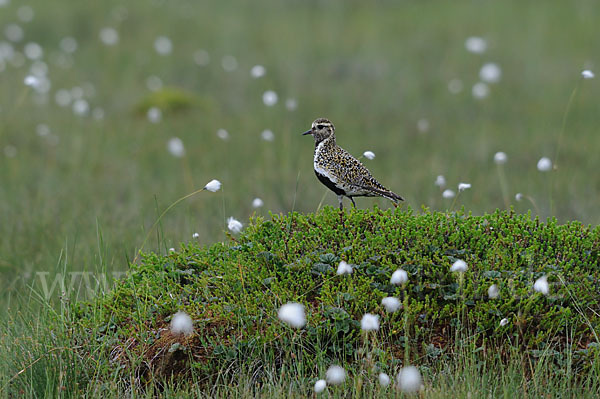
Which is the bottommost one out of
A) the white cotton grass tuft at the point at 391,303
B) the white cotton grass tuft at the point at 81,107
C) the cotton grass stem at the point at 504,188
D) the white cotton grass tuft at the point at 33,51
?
the white cotton grass tuft at the point at 391,303

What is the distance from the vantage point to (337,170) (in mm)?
4625

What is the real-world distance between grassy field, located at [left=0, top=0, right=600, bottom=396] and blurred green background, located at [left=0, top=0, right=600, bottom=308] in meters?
0.05

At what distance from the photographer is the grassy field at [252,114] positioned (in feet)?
28.0

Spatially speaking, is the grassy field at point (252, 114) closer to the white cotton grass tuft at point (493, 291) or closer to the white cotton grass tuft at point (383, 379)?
the white cotton grass tuft at point (493, 291)

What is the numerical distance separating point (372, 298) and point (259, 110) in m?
9.68

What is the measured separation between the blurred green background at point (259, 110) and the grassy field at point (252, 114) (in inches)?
2.0

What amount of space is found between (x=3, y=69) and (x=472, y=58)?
1138cm

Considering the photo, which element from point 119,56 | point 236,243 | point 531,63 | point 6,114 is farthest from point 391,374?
point 119,56

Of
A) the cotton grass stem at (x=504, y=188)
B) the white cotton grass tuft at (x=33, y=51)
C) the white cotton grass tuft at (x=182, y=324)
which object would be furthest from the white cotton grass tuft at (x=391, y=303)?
the white cotton grass tuft at (x=33, y=51)

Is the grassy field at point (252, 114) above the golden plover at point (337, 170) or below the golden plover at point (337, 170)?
above

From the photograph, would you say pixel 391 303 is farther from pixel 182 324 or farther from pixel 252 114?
pixel 252 114

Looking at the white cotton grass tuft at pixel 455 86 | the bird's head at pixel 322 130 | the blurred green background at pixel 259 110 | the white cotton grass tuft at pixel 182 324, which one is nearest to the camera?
the white cotton grass tuft at pixel 182 324

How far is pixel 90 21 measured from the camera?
18719 millimetres

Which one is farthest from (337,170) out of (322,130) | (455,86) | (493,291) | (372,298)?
(455,86)
